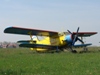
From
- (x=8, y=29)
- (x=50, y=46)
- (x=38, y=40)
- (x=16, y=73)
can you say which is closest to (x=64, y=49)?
(x=50, y=46)

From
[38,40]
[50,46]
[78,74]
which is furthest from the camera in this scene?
[38,40]

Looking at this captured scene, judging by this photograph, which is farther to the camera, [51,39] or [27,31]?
[51,39]

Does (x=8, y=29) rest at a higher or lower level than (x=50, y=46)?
higher

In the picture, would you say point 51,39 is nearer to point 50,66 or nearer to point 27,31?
point 27,31

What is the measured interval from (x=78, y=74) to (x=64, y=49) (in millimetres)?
21683

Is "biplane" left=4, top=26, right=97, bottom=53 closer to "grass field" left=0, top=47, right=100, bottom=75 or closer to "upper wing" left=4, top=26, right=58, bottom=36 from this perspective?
"upper wing" left=4, top=26, right=58, bottom=36

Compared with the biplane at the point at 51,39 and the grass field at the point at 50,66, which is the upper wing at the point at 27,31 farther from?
the grass field at the point at 50,66

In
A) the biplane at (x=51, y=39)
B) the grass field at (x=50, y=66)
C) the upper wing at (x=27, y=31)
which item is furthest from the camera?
the biplane at (x=51, y=39)

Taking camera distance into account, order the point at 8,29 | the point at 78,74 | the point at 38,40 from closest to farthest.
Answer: the point at 78,74, the point at 8,29, the point at 38,40

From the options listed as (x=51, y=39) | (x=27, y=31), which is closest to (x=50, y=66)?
(x=27, y=31)

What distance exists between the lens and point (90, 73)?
754 centimetres

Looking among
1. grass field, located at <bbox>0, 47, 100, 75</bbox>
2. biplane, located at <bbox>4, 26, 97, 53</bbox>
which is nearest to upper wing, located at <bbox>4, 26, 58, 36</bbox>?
biplane, located at <bbox>4, 26, 97, 53</bbox>

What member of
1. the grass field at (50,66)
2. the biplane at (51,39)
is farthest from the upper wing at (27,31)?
the grass field at (50,66)

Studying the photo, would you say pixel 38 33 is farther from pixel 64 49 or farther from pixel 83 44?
pixel 83 44
